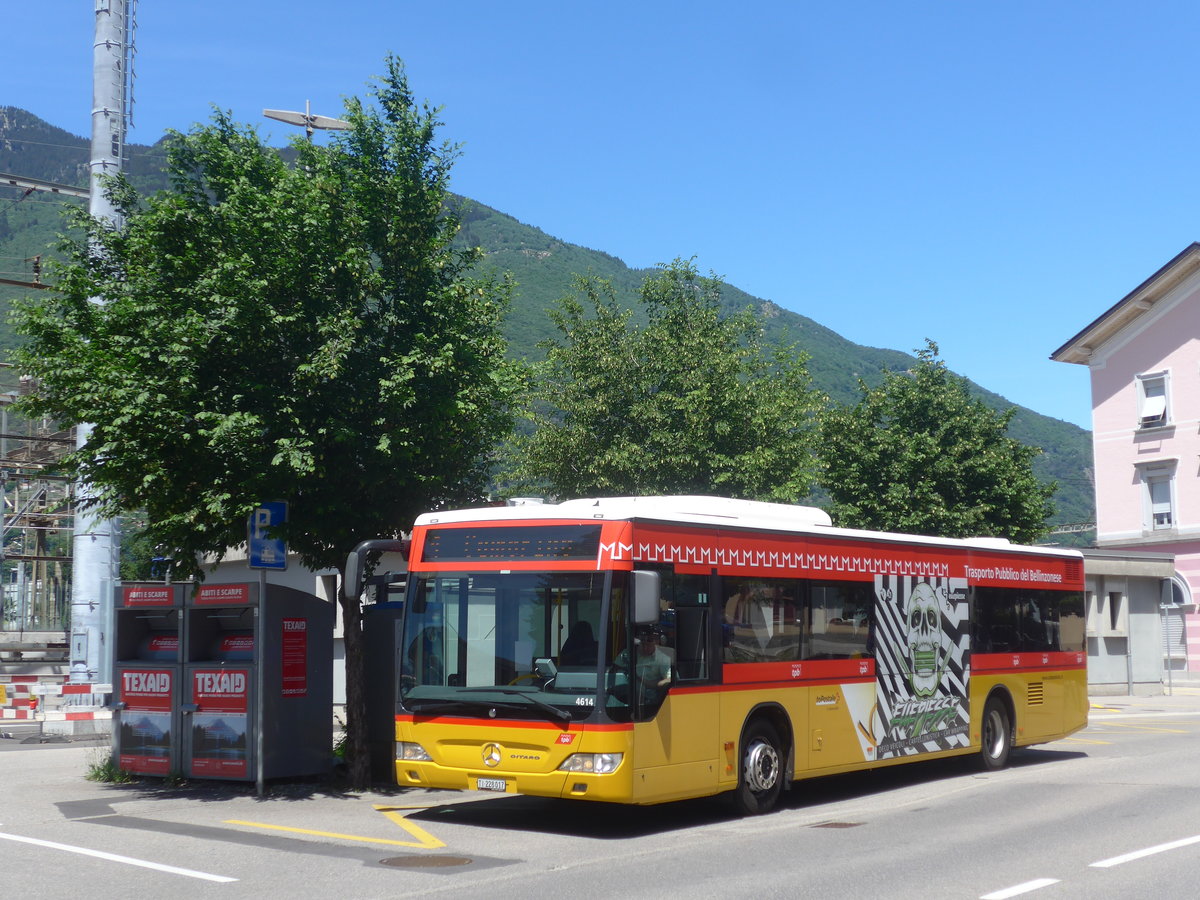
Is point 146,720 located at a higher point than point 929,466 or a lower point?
lower

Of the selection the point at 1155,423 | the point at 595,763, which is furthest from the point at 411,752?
the point at 1155,423

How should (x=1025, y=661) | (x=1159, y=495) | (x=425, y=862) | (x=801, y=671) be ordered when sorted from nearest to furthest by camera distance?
(x=425, y=862)
(x=801, y=671)
(x=1025, y=661)
(x=1159, y=495)

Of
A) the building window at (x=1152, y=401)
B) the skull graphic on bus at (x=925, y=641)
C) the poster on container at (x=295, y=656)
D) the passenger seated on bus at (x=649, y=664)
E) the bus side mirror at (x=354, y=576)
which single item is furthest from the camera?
the building window at (x=1152, y=401)

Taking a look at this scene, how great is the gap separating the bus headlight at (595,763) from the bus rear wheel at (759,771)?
77.4 inches

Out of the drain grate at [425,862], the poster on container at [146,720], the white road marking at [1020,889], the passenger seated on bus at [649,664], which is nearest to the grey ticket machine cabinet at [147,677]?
the poster on container at [146,720]

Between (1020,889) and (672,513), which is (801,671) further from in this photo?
(1020,889)

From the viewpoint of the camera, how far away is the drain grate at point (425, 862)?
9656 mm

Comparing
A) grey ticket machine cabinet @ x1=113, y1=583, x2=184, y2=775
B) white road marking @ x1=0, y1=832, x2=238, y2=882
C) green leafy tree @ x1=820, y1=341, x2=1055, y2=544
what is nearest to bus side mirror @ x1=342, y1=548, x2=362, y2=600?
white road marking @ x1=0, y1=832, x2=238, y2=882

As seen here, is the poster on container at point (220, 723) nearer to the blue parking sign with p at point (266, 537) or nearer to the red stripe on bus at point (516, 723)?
the blue parking sign with p at point (266, 537)

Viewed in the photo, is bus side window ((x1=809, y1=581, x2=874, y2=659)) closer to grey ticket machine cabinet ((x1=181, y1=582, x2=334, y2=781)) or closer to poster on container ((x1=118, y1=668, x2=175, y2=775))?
grey ticket machine cabinet ((x1=181, y1=582, x2=334, y2=781))

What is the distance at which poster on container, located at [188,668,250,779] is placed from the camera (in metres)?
14.6

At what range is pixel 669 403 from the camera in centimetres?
3131

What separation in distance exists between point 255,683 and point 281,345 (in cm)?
373

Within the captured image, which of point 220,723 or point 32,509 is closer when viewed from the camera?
point 220,723
